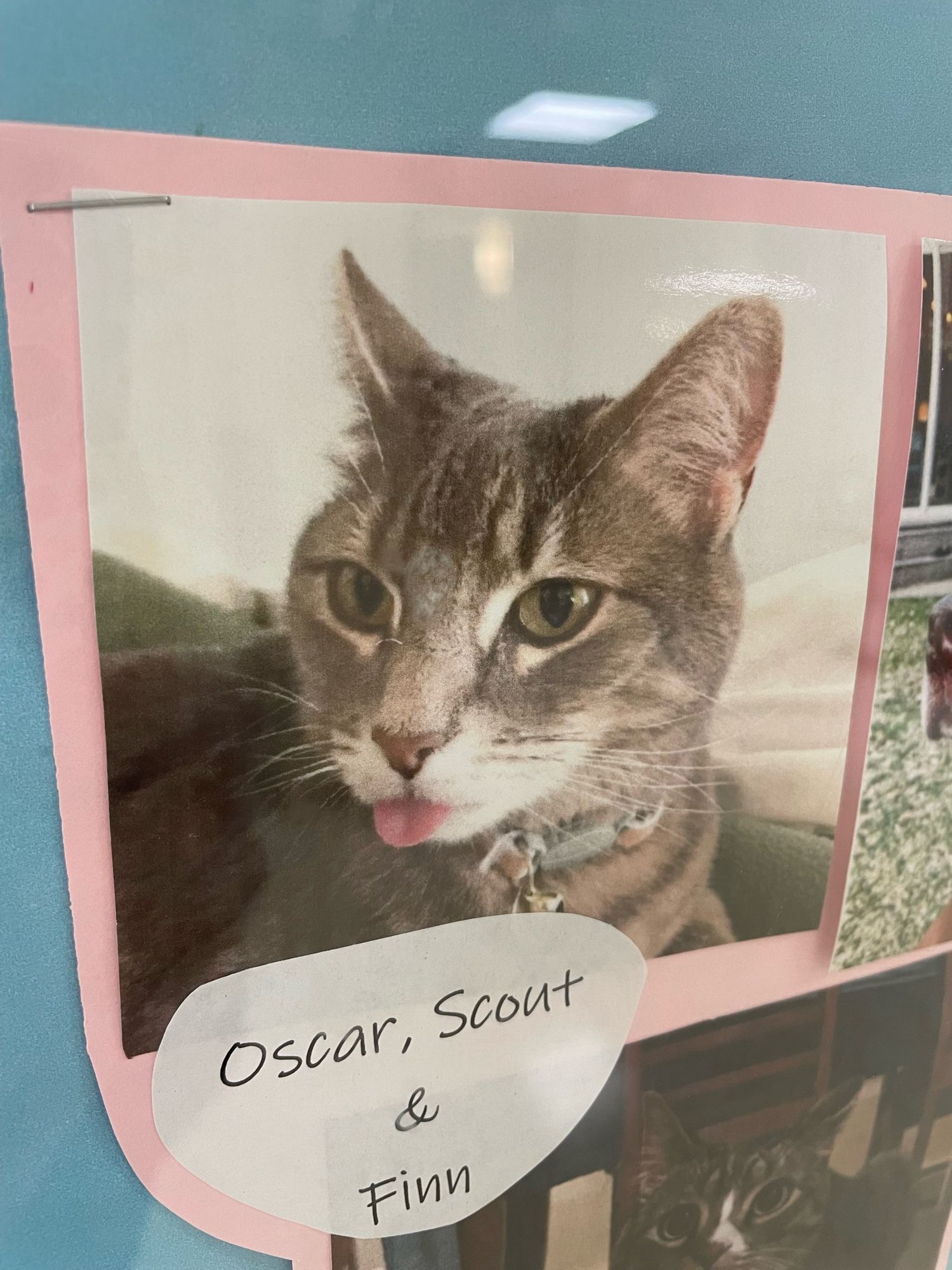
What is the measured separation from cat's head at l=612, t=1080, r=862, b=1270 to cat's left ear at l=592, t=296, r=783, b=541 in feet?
1.17

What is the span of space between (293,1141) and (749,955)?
0.28 m

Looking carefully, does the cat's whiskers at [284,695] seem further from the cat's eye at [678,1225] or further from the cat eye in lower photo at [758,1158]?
the cat's eye at [678,1225]

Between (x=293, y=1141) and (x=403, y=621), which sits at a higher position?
(x=403, y=621)

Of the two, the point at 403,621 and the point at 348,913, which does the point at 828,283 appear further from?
the point at 348,913

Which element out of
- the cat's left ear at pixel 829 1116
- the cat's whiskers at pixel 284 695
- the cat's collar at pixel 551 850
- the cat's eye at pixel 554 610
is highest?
the cat's eye at pixel 554 610

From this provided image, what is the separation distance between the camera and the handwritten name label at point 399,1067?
0.39 m

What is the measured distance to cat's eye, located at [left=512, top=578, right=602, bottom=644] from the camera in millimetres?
382

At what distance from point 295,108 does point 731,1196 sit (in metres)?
0.66

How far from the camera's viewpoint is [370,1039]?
1.35 ft

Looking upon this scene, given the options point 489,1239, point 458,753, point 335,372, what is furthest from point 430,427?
point 489,1239

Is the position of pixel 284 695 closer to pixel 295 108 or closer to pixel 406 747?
pixel 406 747

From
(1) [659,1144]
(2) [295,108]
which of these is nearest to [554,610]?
(2) [295,108]

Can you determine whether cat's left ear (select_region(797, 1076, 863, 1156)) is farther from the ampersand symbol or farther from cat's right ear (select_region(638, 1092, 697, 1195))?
the ampersand symbol

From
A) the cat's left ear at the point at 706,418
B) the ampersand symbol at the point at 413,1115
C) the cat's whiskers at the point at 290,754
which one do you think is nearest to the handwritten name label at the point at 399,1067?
the ampersand symbol at the point at 413,1115
